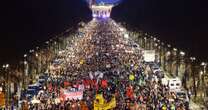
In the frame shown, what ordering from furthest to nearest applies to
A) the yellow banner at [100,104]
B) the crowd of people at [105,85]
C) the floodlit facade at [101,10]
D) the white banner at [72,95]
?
the floodlit facade at [101,10] → the crowd of people at [105,85] → the white banner at [72,95] → the yellow banner at [100,104]

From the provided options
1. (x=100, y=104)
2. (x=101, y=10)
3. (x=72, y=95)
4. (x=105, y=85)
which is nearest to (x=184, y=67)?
(x=105, y=85)

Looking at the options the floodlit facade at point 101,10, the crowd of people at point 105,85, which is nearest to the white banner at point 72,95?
the crowd of people at point 105,85

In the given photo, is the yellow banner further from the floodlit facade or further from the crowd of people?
the floodlit facade

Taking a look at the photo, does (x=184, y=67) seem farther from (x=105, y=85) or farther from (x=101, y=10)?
(x=101, y=10)

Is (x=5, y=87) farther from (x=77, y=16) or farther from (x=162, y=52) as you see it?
(x=77, y=16)

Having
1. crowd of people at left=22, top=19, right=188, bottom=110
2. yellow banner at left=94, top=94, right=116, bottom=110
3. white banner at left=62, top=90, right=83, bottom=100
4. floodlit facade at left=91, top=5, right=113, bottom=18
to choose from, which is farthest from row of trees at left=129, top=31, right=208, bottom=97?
floodlit facade at left=91, top=5, right=113, bottom=18

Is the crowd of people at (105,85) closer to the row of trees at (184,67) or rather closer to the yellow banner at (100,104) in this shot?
the yellow banner at (100,104)

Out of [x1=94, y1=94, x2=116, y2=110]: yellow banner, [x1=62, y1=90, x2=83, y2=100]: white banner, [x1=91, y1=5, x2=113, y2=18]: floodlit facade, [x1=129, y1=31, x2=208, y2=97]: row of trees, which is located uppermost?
[x1=91, y1=5, x2=113, y2=18]: floodlit facade

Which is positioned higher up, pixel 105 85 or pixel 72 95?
pixel 105 85
